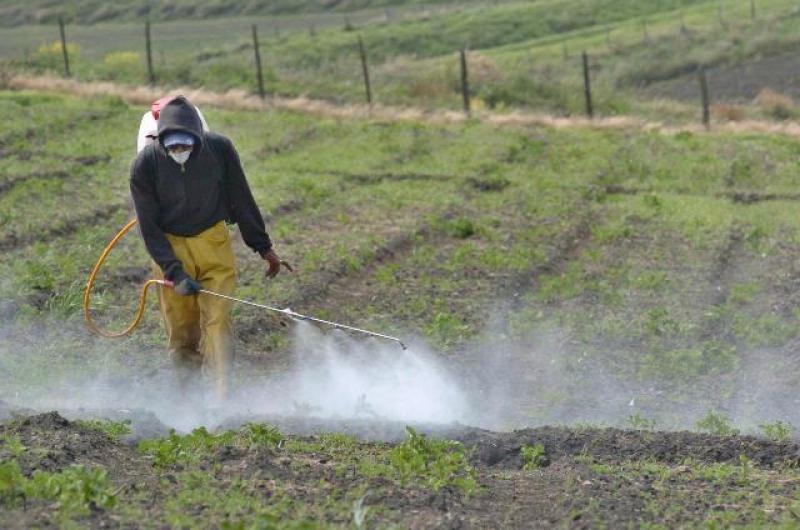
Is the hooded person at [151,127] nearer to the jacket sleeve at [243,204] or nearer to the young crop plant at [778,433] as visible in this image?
the jacket sleeve at [243,204]

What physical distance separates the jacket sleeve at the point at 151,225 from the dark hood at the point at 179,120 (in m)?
0.31

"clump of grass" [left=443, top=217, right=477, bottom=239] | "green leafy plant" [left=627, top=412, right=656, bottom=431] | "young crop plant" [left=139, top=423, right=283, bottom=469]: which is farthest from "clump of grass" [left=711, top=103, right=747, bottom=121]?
"young crop plant" [left=139, top=423, right=283, bottom=469]

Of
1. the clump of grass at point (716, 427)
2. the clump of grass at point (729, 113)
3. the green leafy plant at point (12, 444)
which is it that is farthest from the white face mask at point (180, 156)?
the clump of grass at point (729, 113)

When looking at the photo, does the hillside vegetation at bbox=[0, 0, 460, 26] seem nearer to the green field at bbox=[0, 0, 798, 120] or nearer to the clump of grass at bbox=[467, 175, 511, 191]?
the green field at bbox=[0, 0, 798, 120]

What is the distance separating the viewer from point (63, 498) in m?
6.84

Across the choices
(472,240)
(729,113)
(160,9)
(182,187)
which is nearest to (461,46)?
(160,9)

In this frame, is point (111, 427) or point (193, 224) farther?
point (193, 224)

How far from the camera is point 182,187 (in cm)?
1023

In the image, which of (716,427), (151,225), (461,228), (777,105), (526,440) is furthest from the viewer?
(777,105)

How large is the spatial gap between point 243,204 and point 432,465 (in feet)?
10.2

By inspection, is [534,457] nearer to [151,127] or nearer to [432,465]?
[432,465]

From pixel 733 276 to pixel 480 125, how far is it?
11.7 metres

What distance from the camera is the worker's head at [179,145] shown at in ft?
32.5

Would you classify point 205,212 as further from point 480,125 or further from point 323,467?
Answer: point 480,125
